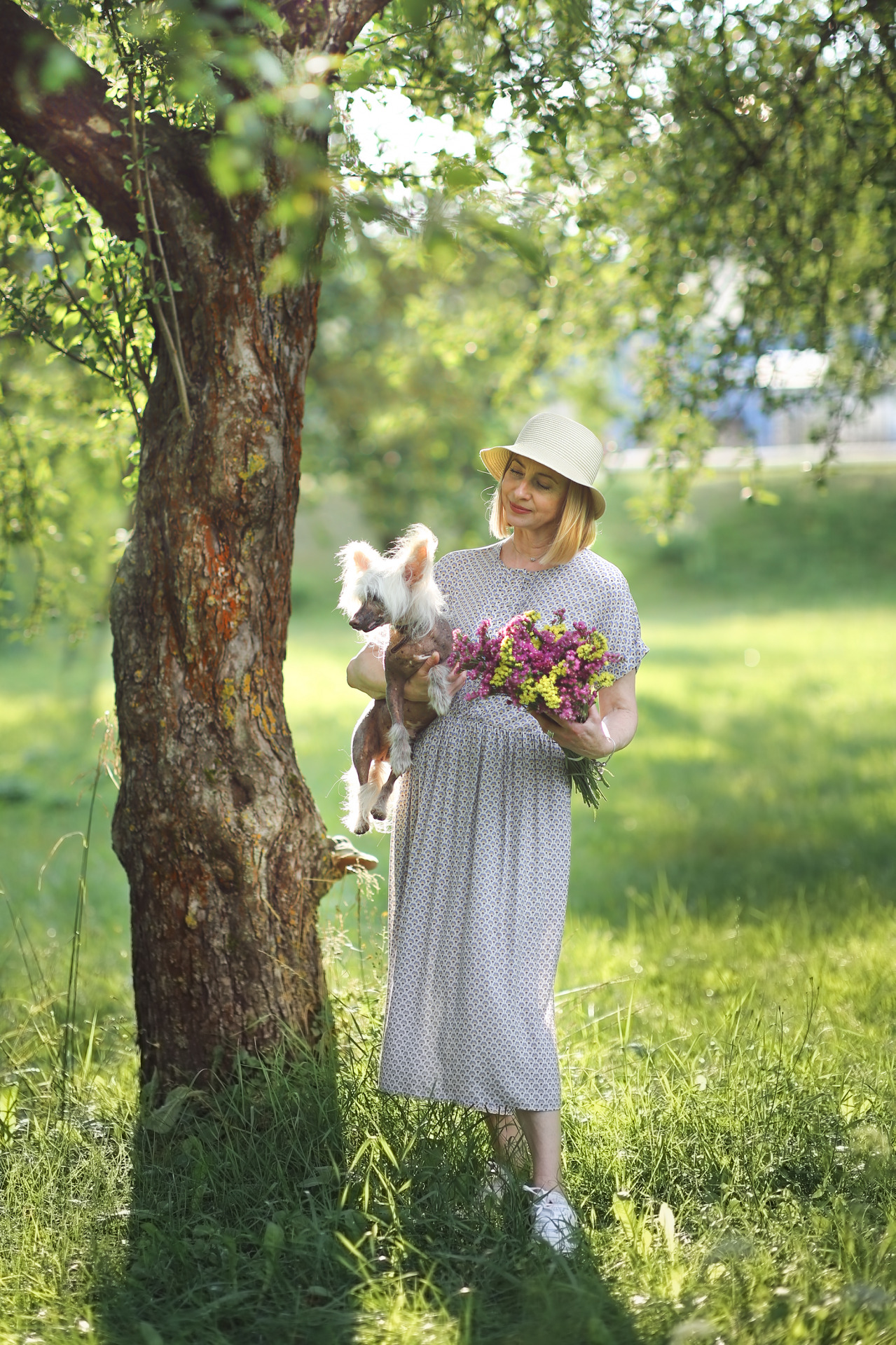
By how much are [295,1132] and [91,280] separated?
2947mm

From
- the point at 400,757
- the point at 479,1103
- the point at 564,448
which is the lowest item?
the point at 479,1103

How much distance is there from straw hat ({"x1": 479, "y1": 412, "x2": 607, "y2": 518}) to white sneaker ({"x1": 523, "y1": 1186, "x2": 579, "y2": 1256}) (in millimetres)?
1926

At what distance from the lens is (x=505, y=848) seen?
11.6 ft

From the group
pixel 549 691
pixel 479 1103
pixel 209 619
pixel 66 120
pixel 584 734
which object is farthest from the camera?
pixel 209 619

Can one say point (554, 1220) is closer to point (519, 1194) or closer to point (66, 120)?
point (519, 1194)

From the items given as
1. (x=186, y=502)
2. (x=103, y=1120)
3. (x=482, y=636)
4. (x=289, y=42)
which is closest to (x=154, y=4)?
(x=289, y=42)

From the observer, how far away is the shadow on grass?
9.62 feet

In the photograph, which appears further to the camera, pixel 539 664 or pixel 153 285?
pixel 153 285

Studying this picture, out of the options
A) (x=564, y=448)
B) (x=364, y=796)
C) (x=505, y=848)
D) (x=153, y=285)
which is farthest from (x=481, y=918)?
(x=153, y=285)

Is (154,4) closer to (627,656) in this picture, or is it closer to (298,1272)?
(627,656)

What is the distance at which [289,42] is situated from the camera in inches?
141

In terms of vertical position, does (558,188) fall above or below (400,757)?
above

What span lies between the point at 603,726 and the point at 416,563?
683 mm

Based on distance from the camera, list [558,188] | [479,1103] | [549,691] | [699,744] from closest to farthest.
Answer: [549,691]
[479,1103]
[558,188]
[699,744]
